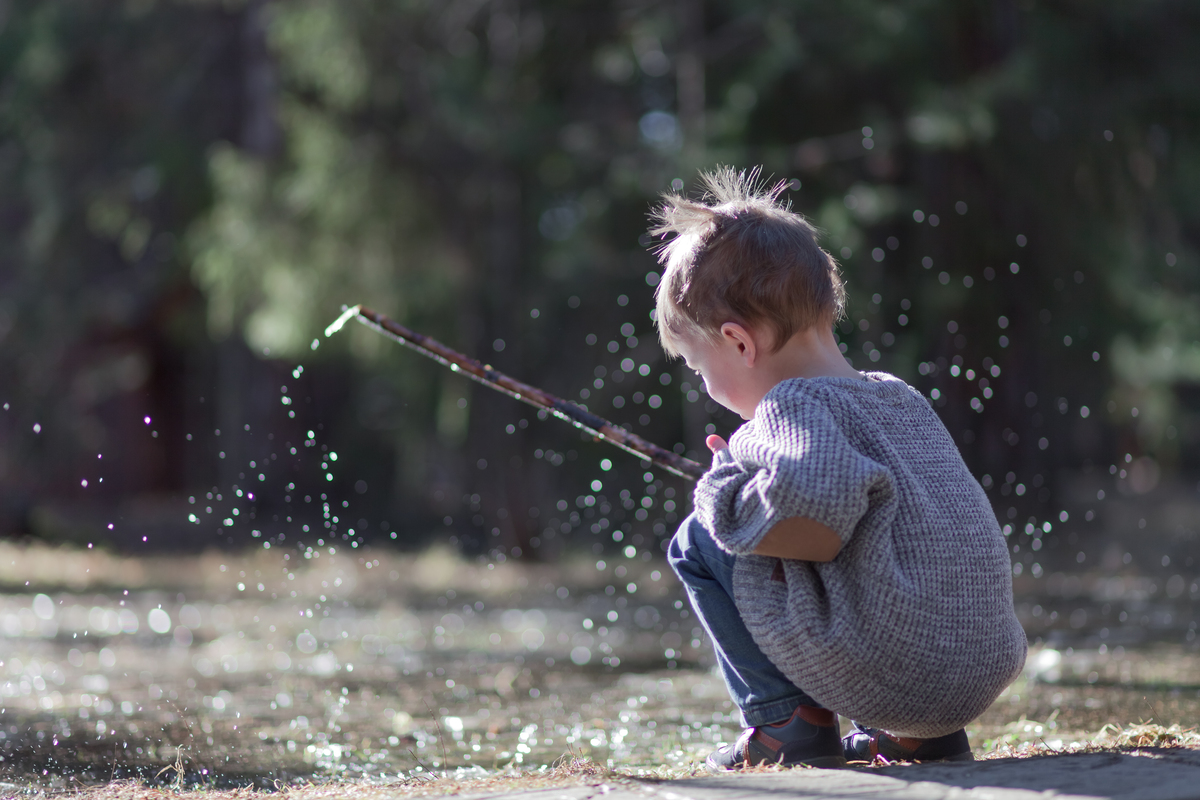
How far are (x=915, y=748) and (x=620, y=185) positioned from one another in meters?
8.40

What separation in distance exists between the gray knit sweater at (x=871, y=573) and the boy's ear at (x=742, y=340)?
168 mm

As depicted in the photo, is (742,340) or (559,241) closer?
(742,340)

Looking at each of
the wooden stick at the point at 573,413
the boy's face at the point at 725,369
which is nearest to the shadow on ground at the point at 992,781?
the boy's face at the point at 725,369

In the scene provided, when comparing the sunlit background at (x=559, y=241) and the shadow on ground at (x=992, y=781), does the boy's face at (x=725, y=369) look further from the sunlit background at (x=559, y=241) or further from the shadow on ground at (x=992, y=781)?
the sunlit background at (x=559, y=241)

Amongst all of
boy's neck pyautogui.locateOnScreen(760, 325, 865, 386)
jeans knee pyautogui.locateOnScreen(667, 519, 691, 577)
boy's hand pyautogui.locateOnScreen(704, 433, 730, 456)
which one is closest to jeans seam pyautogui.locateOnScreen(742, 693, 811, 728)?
jeans knee pyautogui.locateOnScreen(667, 519, 691, 577)

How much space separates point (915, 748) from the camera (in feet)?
7.51

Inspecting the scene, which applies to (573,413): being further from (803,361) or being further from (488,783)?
(488,783)

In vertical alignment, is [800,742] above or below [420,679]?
below

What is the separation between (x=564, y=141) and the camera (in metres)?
10.8

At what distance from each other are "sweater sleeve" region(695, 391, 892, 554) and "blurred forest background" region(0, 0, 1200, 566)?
6.77 m

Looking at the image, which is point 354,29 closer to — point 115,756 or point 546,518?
point 546,518

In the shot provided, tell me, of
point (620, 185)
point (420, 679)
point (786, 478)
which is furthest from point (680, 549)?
point (620, 185)

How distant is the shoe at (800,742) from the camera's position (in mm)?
2207

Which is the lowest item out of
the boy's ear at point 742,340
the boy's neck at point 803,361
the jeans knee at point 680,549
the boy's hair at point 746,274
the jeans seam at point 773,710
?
the jeans seam at point 773,710
